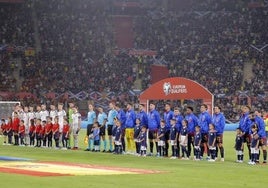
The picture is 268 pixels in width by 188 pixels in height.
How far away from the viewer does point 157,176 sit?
20.1 meters

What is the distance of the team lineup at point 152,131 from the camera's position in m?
26.4

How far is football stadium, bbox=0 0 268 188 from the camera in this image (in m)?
31.2

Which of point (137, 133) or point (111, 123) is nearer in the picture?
point (137, 133)

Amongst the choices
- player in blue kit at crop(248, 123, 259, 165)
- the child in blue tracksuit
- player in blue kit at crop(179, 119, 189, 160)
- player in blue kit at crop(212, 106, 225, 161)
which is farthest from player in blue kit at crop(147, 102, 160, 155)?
player in blue kit at crop(248, 123, 259, 165)

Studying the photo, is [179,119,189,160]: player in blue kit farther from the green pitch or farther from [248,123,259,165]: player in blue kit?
[248,123,259,165]: player in blue kit

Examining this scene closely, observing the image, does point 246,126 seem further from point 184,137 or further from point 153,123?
point 153,123

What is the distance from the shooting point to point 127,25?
6862cm

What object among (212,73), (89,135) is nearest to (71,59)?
(212,73)

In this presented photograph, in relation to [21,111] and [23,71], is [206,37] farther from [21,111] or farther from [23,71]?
[21,111]

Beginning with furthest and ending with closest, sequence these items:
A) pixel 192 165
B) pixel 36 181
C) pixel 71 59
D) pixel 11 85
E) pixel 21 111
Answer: pixel 71 59
pixel 11 85
pixel 21 111
pixel 192 165
pixel 36 181

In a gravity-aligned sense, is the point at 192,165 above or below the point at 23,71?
below

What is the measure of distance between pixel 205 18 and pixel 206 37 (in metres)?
2.38

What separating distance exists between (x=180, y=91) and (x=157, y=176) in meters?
12.2

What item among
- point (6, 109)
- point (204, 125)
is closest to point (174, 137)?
point (204, 125)
